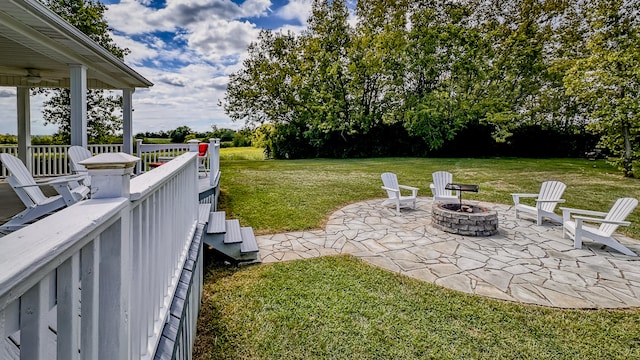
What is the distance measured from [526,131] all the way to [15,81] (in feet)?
84.1

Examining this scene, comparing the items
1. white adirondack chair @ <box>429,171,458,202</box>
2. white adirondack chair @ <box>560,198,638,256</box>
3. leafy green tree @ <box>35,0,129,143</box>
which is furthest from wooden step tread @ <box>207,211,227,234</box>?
leafy green tree @ <box>35,0,129,143</box>

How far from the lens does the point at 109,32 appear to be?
1662 centimetres

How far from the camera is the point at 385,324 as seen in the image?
10.5 feet

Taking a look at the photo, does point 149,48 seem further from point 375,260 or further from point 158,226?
point 158,226

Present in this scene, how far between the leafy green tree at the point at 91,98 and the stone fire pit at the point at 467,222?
16.3 metres

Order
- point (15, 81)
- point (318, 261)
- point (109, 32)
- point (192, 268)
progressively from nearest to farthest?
point (192, 268) → point (318, 261) → point (15, 81) → point (109, 32)

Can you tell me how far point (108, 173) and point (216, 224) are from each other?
3.68 meters

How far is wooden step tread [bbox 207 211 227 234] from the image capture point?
442 centimetres

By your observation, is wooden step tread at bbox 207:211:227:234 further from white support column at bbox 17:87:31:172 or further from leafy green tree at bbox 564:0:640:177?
leafy green tree at bbox 564:0:640:177

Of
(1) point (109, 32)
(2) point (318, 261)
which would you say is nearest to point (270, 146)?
(1) point (109, 32)

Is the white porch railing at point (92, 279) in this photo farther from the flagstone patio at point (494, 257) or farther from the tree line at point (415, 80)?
the tree line at point (415, 80)

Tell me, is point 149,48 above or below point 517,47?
below

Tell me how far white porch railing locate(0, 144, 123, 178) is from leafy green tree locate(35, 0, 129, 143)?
268 inches

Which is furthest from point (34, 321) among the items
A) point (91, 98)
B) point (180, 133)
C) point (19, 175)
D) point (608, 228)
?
point (180, 133)
